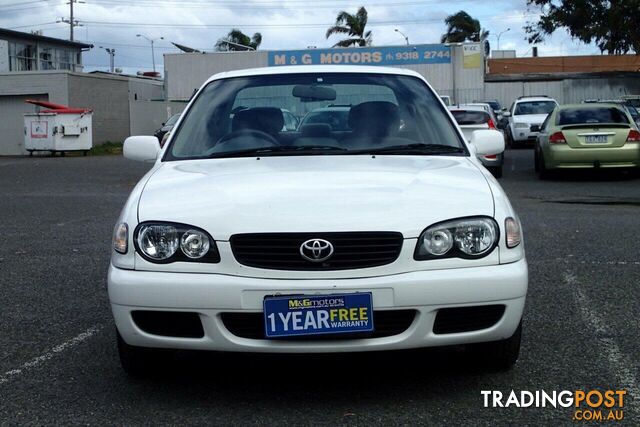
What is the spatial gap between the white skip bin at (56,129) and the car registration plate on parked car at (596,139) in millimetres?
20879

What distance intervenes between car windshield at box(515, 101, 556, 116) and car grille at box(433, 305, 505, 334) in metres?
24.2

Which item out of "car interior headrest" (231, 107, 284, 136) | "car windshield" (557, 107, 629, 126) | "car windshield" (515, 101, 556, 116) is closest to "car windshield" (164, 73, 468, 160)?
"car interior headrest" (231, 107, 284, 136)

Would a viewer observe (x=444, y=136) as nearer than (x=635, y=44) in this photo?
Yes

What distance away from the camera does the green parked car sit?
15.8 m

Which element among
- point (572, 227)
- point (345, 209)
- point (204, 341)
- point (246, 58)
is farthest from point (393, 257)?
point (246, 58)

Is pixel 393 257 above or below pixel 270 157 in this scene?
below

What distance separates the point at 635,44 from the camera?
82.6 ft

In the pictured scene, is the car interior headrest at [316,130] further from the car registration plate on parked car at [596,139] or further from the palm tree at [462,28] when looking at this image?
the palm tree at [462,28]

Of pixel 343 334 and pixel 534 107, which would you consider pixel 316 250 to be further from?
pixel 534 107

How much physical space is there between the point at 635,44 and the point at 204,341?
23539mm

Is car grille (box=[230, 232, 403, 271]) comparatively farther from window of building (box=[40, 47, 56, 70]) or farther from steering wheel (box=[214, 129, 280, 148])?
window of building (box=[40, 47, 56, 70])

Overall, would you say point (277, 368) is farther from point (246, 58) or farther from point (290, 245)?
point (246, 58)

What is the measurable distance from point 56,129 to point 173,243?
2959 cm

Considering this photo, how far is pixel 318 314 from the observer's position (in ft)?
12.5
